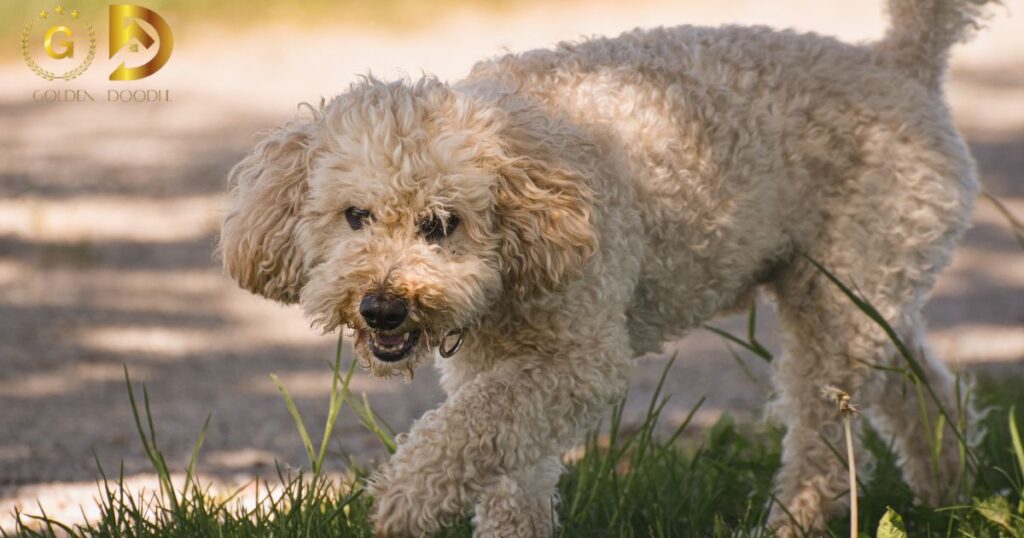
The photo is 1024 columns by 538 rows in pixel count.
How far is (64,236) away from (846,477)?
17.2ft

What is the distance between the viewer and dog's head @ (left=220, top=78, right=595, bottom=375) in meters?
3.61

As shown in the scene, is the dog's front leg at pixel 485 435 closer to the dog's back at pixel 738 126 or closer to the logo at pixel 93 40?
the dog's back at pixel 738 126

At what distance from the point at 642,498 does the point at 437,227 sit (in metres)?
1.21

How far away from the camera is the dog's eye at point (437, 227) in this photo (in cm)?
367

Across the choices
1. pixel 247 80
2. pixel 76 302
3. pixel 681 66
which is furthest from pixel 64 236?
pixel 681 66

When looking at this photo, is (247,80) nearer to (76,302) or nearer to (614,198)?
(76,302)

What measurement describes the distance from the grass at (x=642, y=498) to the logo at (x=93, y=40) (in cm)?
421

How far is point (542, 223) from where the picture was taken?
3.75 metres

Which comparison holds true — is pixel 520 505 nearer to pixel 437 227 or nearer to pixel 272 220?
pixel 437 227

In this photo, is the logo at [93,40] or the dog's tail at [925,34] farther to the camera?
the logo at [93,40]
